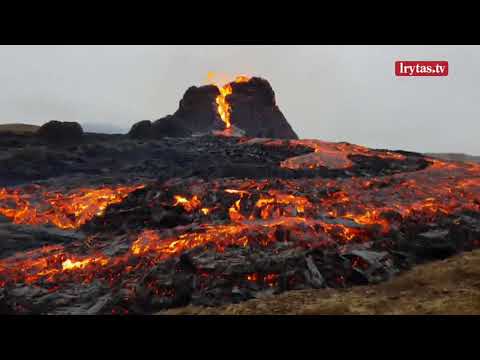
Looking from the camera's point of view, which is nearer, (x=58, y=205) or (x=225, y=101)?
(x=58, y=205)

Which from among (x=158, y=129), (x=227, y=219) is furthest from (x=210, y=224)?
(x=158, y=129)

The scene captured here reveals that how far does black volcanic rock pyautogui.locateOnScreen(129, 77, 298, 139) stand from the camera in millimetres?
56531

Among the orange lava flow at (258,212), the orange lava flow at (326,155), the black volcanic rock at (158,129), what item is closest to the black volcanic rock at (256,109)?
the black volcanic rock at (158,129)

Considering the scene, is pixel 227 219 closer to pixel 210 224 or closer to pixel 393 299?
pixel 210 224

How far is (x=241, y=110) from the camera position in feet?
189

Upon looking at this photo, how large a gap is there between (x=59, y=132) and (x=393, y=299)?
31.6 meters

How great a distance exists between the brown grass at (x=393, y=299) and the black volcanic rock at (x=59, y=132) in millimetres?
27457

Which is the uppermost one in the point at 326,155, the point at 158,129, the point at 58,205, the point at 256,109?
the point at 256,109

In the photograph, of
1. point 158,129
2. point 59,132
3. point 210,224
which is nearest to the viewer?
point 210,224

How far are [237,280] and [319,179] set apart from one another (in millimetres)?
12069

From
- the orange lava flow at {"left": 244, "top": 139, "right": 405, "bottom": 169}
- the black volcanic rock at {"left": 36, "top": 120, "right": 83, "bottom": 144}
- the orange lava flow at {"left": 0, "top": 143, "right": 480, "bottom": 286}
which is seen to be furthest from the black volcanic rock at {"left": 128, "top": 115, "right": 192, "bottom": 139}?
the orange lava flow at {"left": 0, "top": 143, "right": 480, "bottom": 286}

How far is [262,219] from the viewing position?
14211 mm

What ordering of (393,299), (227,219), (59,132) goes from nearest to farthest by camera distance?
(393,299) < (227,219) < (59,132)

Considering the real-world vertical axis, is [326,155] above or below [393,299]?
above
